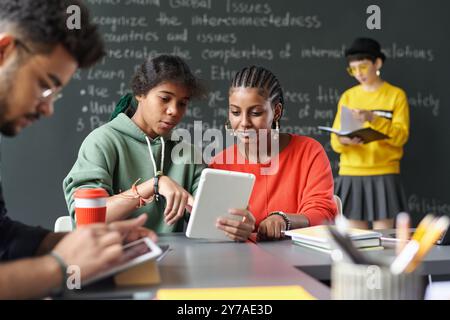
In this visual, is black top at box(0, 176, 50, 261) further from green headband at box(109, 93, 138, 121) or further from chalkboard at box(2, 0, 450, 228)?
chalkboard at box(2, 0, 450, 228)

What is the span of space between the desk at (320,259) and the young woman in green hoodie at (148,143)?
50 centimetres

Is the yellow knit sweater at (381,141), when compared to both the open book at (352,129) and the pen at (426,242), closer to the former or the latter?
the open book at (352,129)

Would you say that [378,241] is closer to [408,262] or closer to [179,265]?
[179,265]

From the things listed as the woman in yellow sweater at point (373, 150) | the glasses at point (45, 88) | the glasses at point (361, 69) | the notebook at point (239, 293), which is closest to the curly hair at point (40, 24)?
the glasses at point (45, 88)

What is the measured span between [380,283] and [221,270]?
0.42 metres

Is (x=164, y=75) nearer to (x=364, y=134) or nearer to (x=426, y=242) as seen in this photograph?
(x=426, y=242)

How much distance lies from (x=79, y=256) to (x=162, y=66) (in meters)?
1.15

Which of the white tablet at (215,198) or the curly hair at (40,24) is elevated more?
the curly hair at (40,24)

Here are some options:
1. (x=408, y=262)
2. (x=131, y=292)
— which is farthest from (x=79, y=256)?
(x=408, y=262)

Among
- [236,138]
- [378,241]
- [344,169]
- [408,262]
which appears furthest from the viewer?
[344,169]

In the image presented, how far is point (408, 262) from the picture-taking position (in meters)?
0.77

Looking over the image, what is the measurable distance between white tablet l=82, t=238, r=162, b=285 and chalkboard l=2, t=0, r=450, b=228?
2.50 m

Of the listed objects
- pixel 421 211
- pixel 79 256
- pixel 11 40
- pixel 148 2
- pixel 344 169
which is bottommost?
pixel 421 211

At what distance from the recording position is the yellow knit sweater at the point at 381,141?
3324 mm
